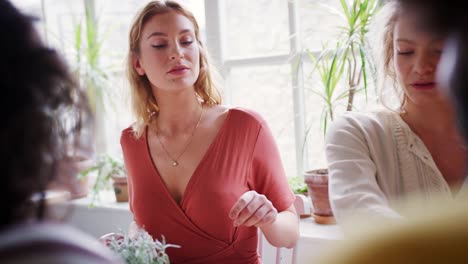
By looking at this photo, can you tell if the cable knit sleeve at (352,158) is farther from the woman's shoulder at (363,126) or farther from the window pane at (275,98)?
the window pane at (275,98)

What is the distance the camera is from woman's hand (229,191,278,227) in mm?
837

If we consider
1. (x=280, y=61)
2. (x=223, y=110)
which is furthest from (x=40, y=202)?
(x=280, y=61)

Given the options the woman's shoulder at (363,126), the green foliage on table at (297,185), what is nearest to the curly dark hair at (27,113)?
the woman's shoulder at (363,126)

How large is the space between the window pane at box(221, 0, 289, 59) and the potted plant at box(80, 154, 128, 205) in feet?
2.97

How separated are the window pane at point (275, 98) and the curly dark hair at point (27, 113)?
2.32m

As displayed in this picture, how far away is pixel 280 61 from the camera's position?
2.61 m

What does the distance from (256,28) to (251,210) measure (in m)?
1.96

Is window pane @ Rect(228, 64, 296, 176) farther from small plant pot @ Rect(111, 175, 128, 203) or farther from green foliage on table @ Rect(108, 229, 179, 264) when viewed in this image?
green foliage on table @ Rect(108, 229, 179, 264)

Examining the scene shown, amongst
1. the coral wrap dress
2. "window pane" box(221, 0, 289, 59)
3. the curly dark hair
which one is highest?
"window pane" box(221, 0, 289, 59)

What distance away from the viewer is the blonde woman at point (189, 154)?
1371 millimetres

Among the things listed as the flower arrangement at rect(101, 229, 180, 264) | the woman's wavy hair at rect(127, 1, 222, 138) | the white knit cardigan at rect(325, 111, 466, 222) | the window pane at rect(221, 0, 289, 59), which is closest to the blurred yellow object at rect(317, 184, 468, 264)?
the white knit cardigan at rect(325, 111, 466, 222)

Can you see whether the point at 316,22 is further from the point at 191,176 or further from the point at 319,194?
the point at 191,176

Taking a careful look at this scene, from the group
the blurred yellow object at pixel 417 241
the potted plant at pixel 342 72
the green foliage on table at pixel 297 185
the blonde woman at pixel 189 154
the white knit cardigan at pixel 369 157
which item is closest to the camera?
the blurred yellow object at pixel 417 241

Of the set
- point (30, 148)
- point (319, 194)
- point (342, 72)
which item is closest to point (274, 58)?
point (342, 72)
